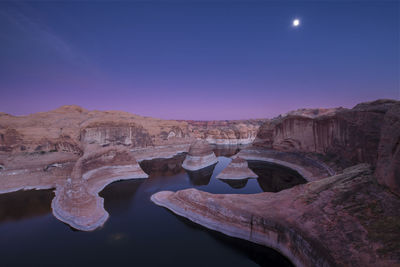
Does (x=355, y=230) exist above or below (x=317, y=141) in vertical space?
below

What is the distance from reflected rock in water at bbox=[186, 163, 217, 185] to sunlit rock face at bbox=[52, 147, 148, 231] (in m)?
5.50

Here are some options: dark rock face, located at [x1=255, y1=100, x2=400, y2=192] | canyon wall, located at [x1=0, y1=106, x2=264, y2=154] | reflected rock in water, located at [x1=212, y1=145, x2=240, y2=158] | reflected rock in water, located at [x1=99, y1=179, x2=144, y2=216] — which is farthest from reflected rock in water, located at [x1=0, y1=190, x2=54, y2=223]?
reflected rock in water, located at [x1=212, y1=145, x2=240, y2=158]

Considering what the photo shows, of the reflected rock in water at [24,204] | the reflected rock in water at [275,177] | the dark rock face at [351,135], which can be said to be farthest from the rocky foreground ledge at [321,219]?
the reflected rock in water at [24,204]

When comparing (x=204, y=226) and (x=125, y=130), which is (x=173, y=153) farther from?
(x=204, y=226)

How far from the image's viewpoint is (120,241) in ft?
27.4

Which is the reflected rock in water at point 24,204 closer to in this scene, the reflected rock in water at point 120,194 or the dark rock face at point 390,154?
the reflected rock in water at point 120,194

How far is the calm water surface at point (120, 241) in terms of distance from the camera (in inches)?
286

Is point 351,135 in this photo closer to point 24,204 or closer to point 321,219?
point 321,219

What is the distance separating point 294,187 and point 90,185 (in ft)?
52.5

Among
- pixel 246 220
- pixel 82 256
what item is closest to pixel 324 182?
pixel 246 220

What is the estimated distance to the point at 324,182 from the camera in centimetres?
746

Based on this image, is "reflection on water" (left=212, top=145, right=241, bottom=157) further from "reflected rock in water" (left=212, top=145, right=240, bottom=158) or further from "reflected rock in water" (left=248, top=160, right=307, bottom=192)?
"reflected rock in water" (left=248, top=160, right=307, bottom=192)

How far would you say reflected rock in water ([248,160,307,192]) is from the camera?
15.8 metres

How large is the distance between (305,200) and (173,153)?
27759 mm
